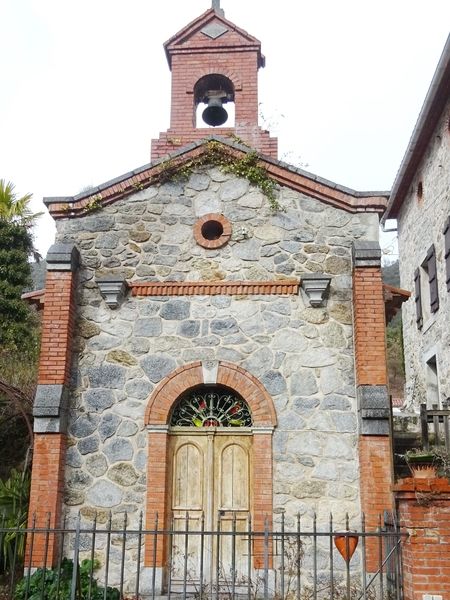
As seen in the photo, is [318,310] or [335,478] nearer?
[335,478]

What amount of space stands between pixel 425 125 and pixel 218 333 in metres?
7.69

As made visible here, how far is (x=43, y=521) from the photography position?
8633 mm

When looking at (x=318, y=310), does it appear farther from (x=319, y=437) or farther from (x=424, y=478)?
(x=424, y=478)

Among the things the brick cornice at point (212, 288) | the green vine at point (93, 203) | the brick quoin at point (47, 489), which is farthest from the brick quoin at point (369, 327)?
the brick quoin at point (47, 489)

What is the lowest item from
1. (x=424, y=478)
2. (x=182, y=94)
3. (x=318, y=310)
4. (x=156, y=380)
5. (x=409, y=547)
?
(x=409, y=547)

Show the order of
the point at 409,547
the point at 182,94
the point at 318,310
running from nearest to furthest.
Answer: the point at 409,547 → the point at 318,310 → the point at 182,94

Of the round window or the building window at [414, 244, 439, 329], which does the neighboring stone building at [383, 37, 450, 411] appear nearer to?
the building window at [414, 244, 439, 329]

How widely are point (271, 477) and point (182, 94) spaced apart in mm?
7310

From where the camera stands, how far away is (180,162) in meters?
10.2

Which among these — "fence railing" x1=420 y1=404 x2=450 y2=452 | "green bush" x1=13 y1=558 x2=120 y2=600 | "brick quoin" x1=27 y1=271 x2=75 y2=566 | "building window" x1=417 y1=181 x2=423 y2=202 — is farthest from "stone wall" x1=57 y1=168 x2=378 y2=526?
"building window" x1=417 y1=181 x2=423 y2=202

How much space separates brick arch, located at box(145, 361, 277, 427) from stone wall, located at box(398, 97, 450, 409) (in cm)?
608

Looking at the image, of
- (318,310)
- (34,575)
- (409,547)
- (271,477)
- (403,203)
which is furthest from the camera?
(403,203)

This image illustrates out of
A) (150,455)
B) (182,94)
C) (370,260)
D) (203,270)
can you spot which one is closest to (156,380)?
(150,455)

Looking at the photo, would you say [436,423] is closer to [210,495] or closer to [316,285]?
[316,285]
